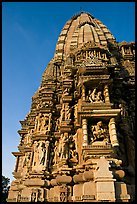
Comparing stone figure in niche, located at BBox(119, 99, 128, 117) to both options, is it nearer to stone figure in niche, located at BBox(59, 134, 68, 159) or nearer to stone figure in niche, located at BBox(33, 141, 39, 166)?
stone figure in niche, located at BBox(59, 134, 68, 159)

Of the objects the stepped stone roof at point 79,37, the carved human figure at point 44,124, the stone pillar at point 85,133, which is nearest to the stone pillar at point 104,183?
the stone pillar at point 85,133

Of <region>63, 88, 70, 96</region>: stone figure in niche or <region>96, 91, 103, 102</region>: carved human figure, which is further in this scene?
<region>63, 88, 70, 96</region>: stone figure in niche

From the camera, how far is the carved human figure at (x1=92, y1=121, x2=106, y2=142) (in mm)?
10297

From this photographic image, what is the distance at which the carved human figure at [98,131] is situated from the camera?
10.3m

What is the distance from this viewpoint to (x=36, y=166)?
11.2 metres

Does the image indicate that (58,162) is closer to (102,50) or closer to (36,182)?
(36,182)

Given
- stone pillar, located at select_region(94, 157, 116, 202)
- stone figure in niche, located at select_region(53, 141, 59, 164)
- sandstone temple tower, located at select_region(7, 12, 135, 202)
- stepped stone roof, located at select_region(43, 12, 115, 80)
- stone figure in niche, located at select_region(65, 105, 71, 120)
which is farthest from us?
stepped stone roof, located at select_region(43, 12, 115, 80)

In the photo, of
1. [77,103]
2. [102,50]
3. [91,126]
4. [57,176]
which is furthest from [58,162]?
[102,50]

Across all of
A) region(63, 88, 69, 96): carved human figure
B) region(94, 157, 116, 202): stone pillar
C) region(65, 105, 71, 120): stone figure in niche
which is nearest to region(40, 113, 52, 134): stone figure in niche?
region(65, 105, 71, 120): stone figure in niche

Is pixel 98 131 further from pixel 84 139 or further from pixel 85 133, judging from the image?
pixel 84 139

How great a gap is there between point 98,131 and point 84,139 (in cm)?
94

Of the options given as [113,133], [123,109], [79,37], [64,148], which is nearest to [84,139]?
[113,133]

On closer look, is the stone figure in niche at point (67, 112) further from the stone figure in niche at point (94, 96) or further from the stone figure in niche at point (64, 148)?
the stone figure in niche at point (94, 96)

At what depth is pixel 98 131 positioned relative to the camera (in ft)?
34.1
